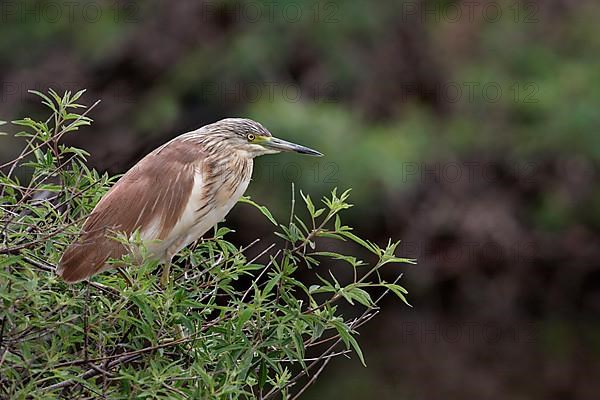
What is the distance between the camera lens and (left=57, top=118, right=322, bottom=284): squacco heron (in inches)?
111

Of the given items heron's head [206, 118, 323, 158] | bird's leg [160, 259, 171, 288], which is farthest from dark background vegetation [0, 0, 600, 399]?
bird's leg [160, 259, 171, 288]

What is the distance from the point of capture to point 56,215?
101 inches

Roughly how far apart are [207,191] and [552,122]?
8.32 m

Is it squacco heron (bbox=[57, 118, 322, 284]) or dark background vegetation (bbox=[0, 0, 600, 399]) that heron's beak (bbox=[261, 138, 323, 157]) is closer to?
squacco heron (bbox=[57, 118, 322, 284])

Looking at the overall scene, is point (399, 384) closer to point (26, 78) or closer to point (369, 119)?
point (369, 119)

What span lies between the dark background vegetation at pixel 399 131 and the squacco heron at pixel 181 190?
5.13 metres

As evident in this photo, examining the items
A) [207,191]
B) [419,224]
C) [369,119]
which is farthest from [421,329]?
[207,191]

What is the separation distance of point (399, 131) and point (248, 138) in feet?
24.0

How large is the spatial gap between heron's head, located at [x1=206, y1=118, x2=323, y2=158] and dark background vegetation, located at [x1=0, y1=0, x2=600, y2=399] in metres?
5.11

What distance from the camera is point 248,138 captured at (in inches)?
126
